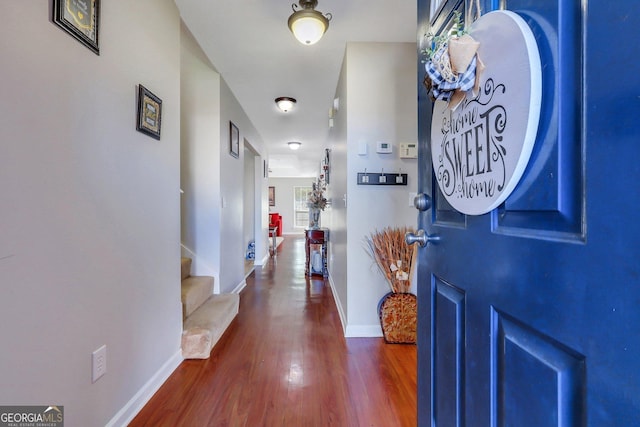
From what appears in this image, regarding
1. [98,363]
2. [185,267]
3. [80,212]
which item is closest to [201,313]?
[185,267]

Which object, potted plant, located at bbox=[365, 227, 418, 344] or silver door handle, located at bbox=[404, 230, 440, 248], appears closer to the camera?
silver door handle, located at bbox=[404, 230, 440, 248]

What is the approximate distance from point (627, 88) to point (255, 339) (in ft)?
8.05

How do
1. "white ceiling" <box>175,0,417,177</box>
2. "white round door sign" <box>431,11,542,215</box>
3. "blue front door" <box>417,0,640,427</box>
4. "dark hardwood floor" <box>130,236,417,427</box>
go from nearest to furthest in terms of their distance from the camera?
"blue front door" <box>417,0,640,427</box> < "white round door sign" <box>431,11,542,215</box> < "dark hardwood floor" <box>130,236,417,427</box> < "white ceiling" <box>175,0,417,177</box>

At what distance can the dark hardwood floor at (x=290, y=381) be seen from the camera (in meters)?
1.46

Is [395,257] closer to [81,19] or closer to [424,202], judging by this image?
[424,202]

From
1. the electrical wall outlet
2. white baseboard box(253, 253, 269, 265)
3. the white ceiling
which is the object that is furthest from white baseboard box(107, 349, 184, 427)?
white baseboard box(253, 253, 269, 265)

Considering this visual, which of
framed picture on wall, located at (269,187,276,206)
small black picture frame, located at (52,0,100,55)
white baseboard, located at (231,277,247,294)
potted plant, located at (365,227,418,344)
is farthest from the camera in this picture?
framed picture on wall, located at (269,187,276,206)

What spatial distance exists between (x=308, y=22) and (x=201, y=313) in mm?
2280

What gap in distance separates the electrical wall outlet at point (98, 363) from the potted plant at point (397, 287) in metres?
1.78

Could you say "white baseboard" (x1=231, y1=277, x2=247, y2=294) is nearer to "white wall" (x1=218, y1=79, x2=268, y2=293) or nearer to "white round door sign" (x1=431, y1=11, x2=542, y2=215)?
"white wall" (x1=218, y1=79, x2=268, y2=293)

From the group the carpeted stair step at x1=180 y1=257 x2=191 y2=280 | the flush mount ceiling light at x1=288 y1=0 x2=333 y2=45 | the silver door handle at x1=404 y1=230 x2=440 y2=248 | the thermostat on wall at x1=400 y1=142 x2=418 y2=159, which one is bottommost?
the carpeted stair step at x1=180 y1=257 x2=191 y2=280

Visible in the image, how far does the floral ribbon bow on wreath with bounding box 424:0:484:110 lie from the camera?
0.62m

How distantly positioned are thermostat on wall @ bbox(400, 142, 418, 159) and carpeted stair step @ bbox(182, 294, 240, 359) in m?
2.01

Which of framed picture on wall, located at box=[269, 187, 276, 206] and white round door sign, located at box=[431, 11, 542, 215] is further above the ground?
framed picture on wall, located at box=[269, 187, 276, 206]
